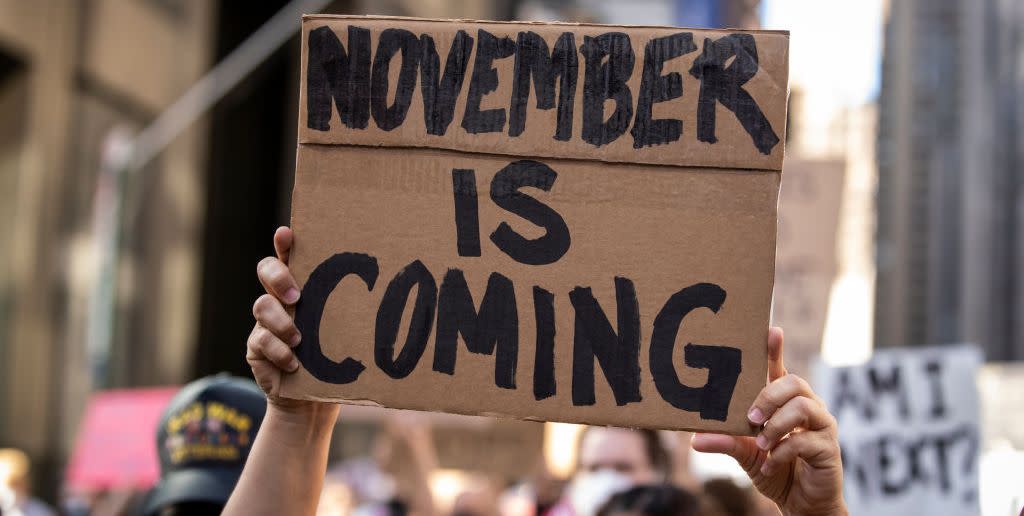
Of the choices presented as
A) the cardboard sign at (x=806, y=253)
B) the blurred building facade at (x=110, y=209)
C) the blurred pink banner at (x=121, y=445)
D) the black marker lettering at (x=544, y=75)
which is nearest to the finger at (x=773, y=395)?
the black marker lettering at (x=544, y=75)

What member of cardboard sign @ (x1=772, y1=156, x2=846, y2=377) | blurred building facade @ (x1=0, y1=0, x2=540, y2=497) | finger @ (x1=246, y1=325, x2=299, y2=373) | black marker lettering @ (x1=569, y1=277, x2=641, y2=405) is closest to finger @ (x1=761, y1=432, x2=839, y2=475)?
black marker lettering @ (x1=569, y1=277, x2=641, y2=405)

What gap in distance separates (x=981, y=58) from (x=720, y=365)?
68086mm

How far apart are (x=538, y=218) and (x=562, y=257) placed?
8 centimetres

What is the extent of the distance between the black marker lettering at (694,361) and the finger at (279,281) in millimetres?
619

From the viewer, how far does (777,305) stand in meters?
7.60

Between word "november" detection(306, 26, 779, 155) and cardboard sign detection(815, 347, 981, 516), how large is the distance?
264 cm

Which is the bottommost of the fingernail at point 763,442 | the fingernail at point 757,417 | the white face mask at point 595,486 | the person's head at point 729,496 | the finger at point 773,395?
the white face mask at point 595,486

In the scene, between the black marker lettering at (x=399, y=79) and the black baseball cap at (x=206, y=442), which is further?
the black baseball cap at (x=206, y=442)

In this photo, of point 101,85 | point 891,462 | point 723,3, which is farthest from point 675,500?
point 723,3

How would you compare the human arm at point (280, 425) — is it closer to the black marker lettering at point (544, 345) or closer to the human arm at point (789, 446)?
the black marker lettering at point (544, 345)

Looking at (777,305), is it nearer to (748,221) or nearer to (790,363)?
(790,363)

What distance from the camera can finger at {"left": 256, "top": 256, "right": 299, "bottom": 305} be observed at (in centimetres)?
234

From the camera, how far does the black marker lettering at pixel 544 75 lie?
2.35 meters

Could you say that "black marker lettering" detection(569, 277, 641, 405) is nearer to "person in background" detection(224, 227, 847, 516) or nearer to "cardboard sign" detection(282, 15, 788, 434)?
"cardboard sign" detection(282, 15, 788, 434)
